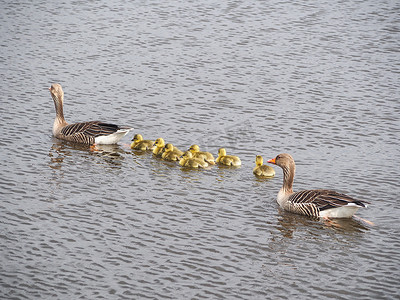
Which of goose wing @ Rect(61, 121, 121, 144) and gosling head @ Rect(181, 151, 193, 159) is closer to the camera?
gosling head @ Rect(181, 151, 193, 159)

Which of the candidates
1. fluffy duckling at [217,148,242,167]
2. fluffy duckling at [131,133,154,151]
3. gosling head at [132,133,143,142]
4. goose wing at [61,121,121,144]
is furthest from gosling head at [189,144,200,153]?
goose wing at [61,121,121,144]

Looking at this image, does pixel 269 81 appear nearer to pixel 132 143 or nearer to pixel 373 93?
pixel 373 93

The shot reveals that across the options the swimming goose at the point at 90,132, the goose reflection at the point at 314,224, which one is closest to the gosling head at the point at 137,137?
the swimming goose at the point at 90,132

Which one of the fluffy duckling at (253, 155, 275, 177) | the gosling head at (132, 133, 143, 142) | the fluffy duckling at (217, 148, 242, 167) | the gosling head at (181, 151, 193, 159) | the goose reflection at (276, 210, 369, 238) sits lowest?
the goose reflection at (276, 210, 369, 238)

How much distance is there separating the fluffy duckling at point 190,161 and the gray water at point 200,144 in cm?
18

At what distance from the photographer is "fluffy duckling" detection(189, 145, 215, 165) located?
55.2ft

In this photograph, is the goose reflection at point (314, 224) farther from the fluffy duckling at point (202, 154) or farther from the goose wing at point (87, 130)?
the goose wing at point (87, 130)

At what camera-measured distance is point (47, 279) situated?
1163 cm

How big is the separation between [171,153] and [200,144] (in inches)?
56.2

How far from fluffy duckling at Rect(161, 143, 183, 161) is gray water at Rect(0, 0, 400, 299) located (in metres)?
0.22

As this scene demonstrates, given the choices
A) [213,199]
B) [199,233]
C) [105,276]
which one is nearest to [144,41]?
[213,199]

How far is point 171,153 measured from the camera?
55.7 feet

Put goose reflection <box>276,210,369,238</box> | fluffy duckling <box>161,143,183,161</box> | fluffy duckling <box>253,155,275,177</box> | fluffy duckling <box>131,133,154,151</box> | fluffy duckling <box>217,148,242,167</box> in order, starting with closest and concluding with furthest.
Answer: goose reflection <box>276,210,369,238</box> → fluffy duckling <box>253,155,275,177</box> → fluffy duckling <box>217,148,242,167</box> → fluffy duckling <box>161,143,183,161</box> → fluffy duckling <box>131,133,154,151</box>

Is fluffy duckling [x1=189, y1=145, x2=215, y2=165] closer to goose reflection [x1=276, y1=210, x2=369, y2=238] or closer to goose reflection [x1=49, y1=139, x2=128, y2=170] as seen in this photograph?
goose reflection [x1=49, y1=139, x2=128, y2=170]
